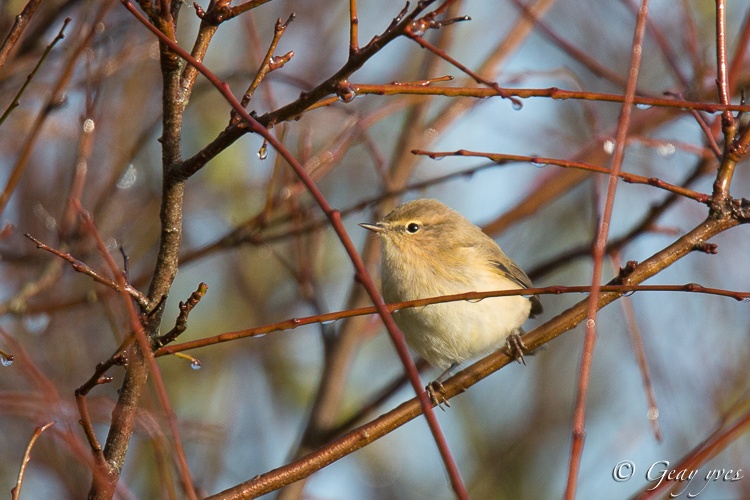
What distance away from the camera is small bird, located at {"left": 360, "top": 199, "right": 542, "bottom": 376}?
3.97 metres

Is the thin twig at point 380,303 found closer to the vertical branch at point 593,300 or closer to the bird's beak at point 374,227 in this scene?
the vertical branch at point 593,300

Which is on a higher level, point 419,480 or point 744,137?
point 419,480

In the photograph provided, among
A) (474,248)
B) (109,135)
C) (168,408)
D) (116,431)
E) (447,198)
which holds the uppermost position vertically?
(447,198)

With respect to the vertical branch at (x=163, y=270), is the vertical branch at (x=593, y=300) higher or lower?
lower

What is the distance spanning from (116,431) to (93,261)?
270 centimetres

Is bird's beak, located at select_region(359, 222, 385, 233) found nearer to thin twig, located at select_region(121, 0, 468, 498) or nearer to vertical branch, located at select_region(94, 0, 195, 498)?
vertical branch, located at select_region(94, 0, 195, 498)

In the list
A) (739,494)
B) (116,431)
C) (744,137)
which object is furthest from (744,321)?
(116,431)

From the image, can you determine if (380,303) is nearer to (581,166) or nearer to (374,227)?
(581,166)

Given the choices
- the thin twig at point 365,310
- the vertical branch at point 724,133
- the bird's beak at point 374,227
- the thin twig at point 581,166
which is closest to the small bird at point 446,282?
the bird's beak at point 374,227

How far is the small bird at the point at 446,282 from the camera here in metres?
3.97

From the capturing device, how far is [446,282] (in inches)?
162

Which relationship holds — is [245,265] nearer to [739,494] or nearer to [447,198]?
[447,198]

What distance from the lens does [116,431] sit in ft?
7.35

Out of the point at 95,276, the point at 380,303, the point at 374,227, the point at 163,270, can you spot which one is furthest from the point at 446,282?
the point at 380,303
